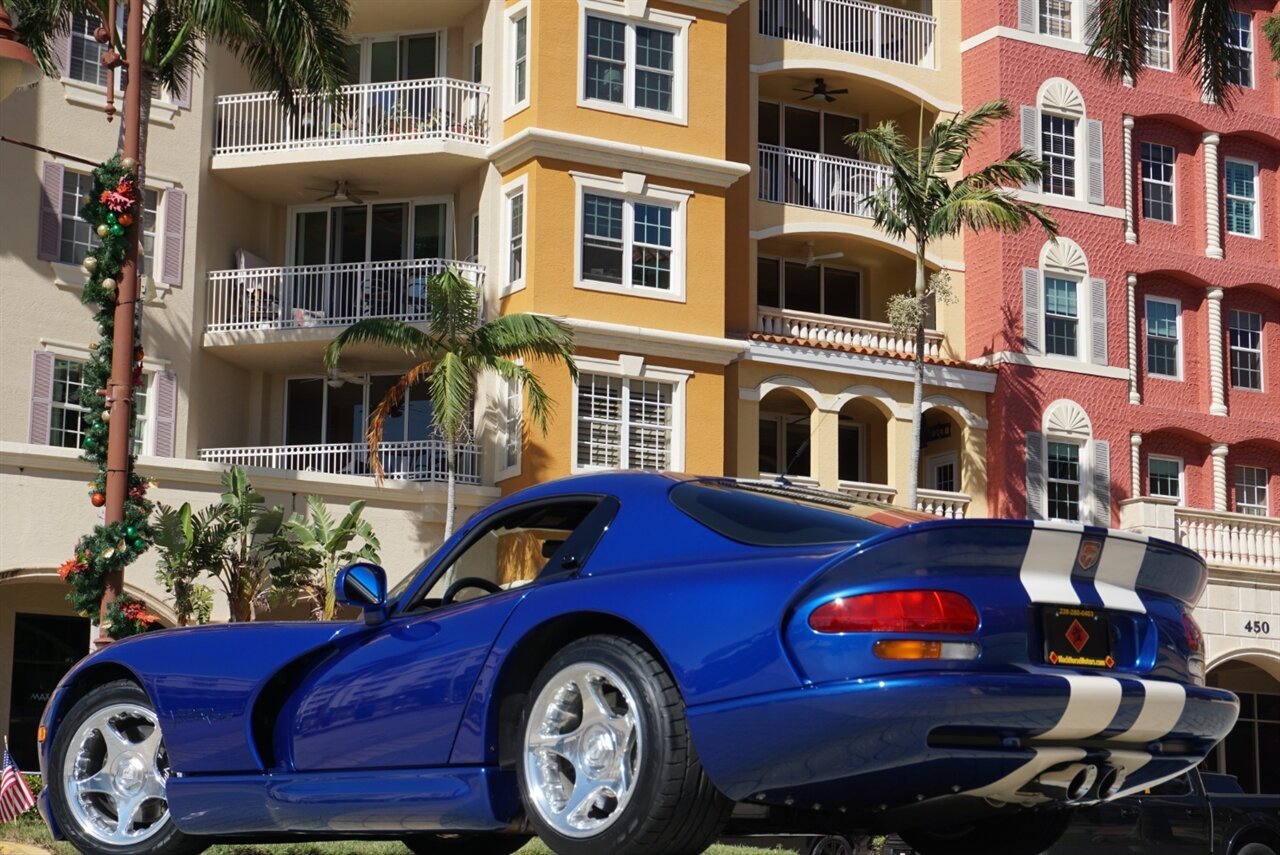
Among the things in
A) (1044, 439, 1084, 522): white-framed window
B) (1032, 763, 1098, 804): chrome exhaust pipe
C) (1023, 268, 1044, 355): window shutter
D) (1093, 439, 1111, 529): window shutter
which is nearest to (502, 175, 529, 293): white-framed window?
(1023, 268, 1044, 355): window shutter

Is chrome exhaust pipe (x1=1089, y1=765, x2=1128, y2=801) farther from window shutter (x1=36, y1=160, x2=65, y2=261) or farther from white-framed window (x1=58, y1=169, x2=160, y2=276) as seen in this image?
window shutter (x1=36, y1=160, x2=65, y2=261)

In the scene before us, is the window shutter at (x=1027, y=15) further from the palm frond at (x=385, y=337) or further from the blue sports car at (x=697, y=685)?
the blue sports car at (x=697, y=685)

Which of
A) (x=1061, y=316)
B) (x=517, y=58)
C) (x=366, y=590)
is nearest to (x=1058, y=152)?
(x=1061, y=316)

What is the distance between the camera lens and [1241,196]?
40.1 m

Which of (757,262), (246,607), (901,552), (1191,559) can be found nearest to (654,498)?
(901,552)

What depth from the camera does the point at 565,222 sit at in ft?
104

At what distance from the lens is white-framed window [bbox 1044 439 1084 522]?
36344 millimetres

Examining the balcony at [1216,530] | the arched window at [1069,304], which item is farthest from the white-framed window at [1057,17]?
the balcony at [1216,530]

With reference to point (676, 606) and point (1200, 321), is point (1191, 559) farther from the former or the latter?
point (1200, 321)

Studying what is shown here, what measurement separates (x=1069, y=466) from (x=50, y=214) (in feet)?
61.9

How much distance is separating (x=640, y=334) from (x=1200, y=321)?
44.6 ft

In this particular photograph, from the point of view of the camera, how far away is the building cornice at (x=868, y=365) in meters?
33.8

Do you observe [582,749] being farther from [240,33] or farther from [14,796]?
[240,33]

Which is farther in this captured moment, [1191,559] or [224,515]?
[224,515]
